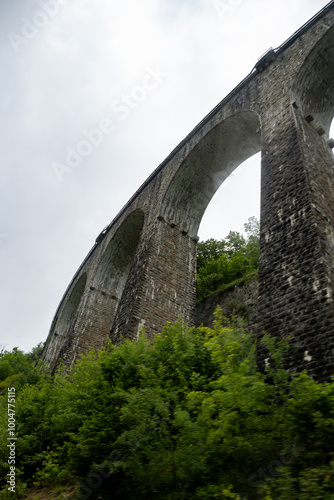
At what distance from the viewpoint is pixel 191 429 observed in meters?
4.20

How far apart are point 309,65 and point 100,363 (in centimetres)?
893

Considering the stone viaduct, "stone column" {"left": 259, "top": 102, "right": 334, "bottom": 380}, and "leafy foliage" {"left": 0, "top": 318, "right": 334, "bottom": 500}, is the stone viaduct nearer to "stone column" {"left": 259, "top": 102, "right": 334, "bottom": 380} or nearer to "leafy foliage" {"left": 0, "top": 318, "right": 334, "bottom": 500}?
"stone column" {"left": 259, "top": 102, "right": 334, "bottom": 380}

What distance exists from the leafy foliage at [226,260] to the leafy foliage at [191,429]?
28.0ft

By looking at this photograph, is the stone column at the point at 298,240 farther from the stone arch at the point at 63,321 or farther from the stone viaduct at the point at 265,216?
the stone arch at the point at 63,321

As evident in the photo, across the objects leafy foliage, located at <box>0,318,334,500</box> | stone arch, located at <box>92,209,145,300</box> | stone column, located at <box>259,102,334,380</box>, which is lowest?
leafy foliage, located at <box>0,318,334,500</box>

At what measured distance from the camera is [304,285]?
19.6 ft

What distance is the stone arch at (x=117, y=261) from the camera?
57.1 ft

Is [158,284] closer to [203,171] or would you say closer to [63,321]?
[203,171]

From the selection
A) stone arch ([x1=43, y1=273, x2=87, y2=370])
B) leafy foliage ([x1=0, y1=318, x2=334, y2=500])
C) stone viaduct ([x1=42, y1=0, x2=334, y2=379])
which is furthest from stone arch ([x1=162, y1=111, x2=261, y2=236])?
stone arch ([x1=43, y1=273, x2=87, y2=370])

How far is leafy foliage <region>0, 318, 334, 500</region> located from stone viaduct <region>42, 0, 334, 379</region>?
104 centimetres

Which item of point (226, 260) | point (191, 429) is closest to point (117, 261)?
A: point (226, 260)

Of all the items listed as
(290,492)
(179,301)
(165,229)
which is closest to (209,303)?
(179,301)

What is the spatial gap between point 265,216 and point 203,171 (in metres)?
6.67

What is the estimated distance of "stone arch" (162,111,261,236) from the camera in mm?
13055
